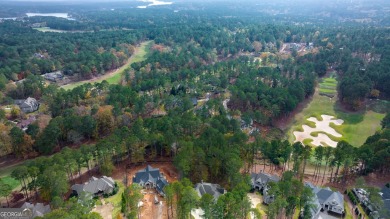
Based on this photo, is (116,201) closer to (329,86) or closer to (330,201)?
(330,201)

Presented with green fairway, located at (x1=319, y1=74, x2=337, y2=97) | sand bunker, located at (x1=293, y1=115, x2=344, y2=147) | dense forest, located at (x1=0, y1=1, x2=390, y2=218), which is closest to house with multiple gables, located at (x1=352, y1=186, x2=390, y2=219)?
dense forest, located at (x1=0, y1=1, x2=390, y2=218)

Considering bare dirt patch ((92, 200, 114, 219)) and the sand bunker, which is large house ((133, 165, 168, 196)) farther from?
the sand bunker

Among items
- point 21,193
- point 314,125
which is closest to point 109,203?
point 21,193

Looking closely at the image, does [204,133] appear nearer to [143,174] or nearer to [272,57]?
[143,174]

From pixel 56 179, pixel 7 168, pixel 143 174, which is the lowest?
pixel 7 168

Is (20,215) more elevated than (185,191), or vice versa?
(185,191)

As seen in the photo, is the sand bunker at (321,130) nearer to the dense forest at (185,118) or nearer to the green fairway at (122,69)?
the dense forest at (185,118)

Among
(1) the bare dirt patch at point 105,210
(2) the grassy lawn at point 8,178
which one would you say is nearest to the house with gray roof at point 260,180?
(1) the bare dirt patch at point 105,210

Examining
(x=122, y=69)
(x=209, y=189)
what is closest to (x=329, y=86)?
(x=209, y=189)

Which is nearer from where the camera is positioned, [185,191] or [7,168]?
[185,191]
